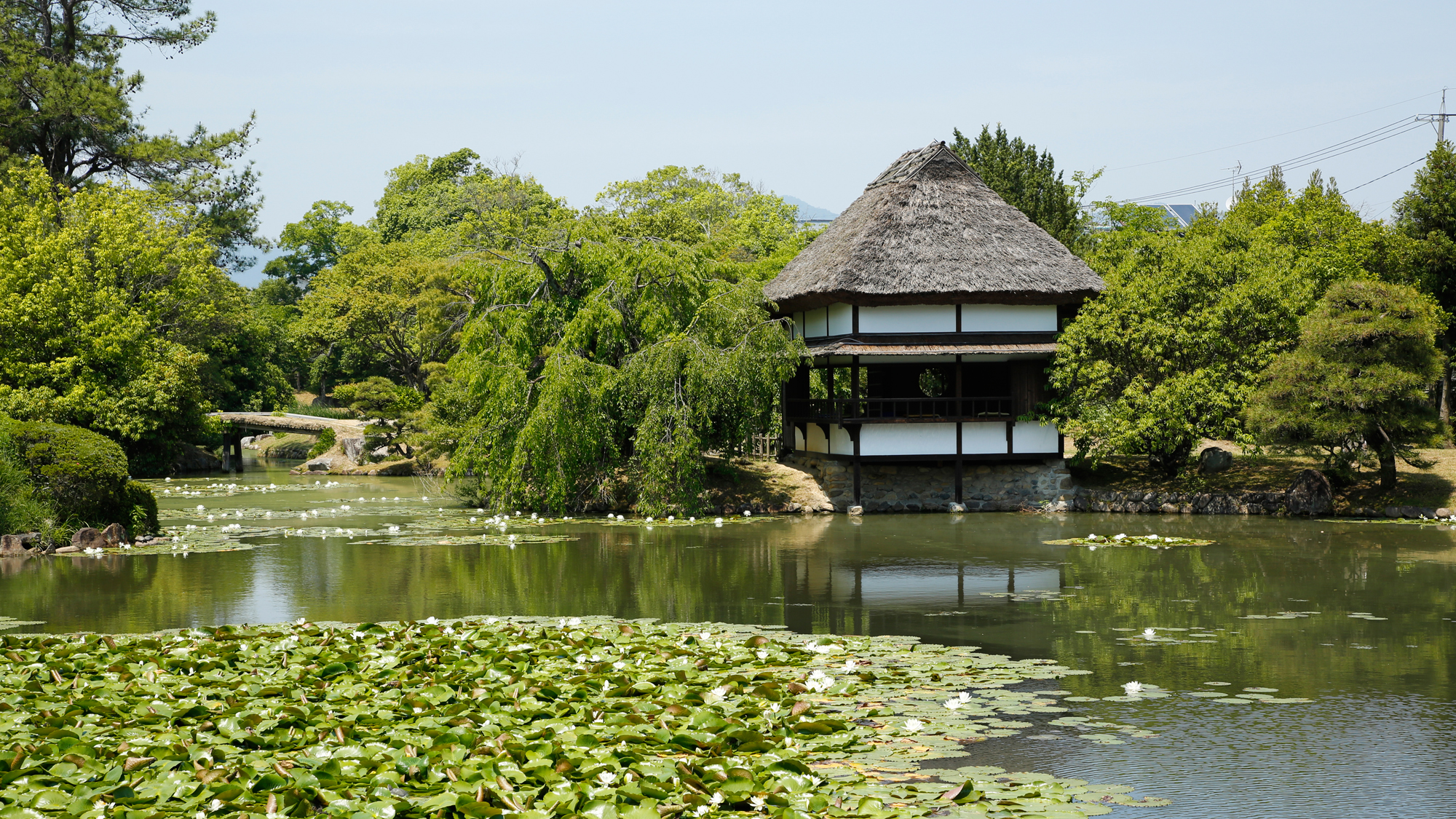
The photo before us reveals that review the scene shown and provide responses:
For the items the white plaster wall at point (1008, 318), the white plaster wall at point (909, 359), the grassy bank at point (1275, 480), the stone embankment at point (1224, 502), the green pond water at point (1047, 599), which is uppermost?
the white plaster wall at point (1008, 318)

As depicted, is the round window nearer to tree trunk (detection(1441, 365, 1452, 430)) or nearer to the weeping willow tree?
the weeping willow tree

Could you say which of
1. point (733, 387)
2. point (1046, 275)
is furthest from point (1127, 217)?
point (733, 387)

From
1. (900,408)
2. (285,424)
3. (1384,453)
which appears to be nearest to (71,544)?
(900,408)

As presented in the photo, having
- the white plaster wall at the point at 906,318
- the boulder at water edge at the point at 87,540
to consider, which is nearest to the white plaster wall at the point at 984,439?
the white plaster wall at the point at 906,318

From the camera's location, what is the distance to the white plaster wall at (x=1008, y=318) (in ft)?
72.6

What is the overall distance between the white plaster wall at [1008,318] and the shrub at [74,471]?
14734mm

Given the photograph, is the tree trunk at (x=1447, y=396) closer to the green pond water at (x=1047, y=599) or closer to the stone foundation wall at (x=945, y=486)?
the green pond water at (x=1047, y=599)

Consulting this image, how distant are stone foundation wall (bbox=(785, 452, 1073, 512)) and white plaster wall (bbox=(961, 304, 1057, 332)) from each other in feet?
8.70

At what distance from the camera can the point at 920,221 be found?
22.7 m

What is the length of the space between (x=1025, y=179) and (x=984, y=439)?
13010 millimetres

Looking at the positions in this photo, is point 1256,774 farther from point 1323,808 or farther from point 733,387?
point 733,387

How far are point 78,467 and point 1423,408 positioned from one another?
21267mm

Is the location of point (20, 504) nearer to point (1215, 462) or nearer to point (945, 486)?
point (945, 486)

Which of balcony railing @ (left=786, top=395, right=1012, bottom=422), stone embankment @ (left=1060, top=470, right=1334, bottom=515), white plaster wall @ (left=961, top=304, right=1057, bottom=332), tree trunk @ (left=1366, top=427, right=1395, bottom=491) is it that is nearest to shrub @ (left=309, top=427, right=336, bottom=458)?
balcony railing @ (left=786, top=395, right=1012, bottom=422)
